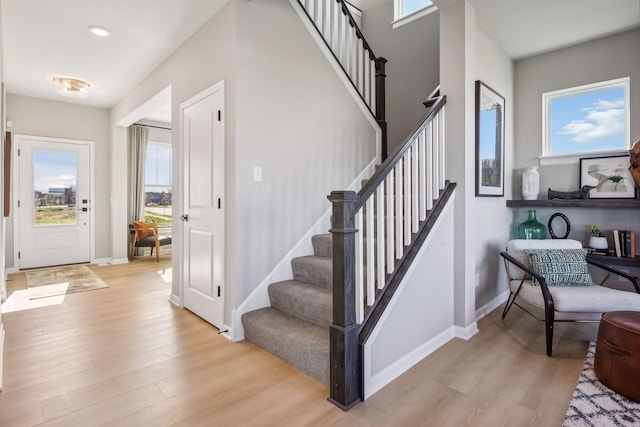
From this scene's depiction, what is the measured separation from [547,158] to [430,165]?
1.90 m

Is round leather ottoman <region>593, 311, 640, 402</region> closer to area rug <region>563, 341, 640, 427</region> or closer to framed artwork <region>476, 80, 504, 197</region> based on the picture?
area rug <region>563, 341, 640, 427</region>

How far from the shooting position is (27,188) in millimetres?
5293

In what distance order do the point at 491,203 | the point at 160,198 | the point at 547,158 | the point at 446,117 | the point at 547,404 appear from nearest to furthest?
1. the point at 547,404
2. the point at 446,117
3. the point at 491,203
4. the point at 547,158
5. the point at 160,198

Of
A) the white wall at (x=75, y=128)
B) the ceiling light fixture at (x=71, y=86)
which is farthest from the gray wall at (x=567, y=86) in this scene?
the white wall at (x=75, y=128)

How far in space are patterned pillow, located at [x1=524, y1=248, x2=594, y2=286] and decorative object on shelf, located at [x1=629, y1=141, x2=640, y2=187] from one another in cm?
91

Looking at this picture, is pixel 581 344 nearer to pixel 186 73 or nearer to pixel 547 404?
pixel 547 404

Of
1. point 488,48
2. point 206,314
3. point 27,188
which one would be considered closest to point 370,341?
point 206,314

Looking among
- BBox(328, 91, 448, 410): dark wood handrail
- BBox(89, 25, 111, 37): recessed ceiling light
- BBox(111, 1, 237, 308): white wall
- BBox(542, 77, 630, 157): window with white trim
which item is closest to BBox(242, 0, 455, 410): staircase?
BBox(328, 91, 448, 410): dark wood handrail

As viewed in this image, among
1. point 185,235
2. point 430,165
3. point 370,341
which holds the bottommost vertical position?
point 370,341

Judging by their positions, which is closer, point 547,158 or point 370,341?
point 370,341

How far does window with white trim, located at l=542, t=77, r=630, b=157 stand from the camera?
3230 millimetres

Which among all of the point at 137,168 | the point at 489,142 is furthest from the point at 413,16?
the point at 137,168

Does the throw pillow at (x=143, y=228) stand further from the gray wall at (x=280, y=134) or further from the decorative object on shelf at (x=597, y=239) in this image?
the decorative object on shelf at (x=597, y=239)

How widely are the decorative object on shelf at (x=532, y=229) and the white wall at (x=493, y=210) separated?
0.17 meters
